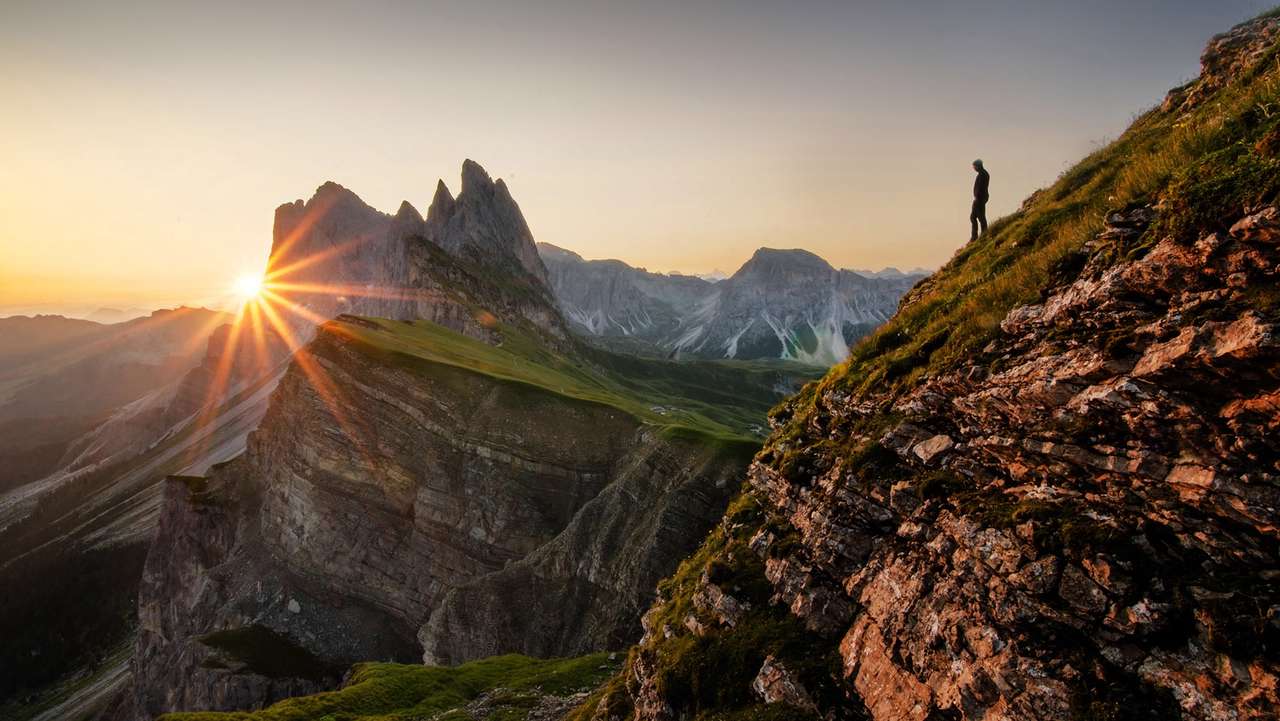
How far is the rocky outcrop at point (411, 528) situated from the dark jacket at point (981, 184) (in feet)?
116

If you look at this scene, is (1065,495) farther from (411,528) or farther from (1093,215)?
(411,528)

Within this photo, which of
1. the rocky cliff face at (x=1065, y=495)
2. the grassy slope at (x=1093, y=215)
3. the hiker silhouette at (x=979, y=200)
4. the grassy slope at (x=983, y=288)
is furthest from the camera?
the hiker silhouette at (x=979, y=200)

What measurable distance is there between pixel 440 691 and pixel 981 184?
4976 centimetres

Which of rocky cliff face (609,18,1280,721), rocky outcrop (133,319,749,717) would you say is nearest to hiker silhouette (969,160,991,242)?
rocky cliff face (609,18,1280,721)

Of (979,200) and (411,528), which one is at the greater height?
(979,200)

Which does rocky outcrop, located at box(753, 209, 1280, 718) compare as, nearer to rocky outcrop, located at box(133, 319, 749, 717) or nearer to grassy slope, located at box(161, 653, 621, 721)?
grassy slope, located at box(161, 653, 621, 721)

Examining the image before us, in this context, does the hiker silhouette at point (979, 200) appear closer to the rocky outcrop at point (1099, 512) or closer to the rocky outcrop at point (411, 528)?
the rocky outcrop at point (1099, 512)

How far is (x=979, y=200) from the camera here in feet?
102

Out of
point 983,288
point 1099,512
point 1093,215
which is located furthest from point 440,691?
point 1093,215

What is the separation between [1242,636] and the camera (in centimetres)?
950

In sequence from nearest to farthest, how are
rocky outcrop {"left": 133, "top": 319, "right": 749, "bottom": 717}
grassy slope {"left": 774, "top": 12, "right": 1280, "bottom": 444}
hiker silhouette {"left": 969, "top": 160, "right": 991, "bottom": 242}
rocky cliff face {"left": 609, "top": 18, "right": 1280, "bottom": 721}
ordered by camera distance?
rocky cliff face {"left": 609, "top": 18, "right": 1280, "bottom": 721}, grassy slope {"left": 774, "top": 12, "right": 1280, "bottom": 444}, hiker silhouette {"left": 969, "top": 160, "right": 991, "bottom": 242}, rocky outcrop {"left": 133, "top": 319, "right": 749, "bottom": 717}

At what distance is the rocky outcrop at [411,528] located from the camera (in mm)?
60781

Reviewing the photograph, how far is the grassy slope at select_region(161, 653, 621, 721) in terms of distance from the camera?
131 feet

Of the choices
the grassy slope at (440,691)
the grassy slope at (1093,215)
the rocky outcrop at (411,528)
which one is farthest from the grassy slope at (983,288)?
the rocky outcrop at (411,528)
